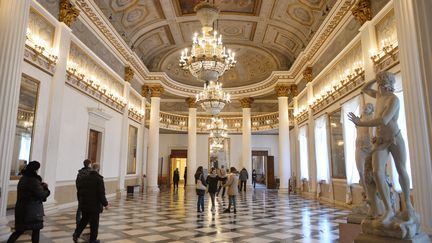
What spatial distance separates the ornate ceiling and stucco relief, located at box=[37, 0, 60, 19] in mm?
2490

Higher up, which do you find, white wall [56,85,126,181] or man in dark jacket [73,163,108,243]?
white wall [56,85,126,181]

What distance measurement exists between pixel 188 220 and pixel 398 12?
5.90 metres

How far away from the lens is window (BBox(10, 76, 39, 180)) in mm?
6105

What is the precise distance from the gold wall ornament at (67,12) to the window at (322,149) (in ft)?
29.4

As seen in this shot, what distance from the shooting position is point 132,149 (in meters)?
14.2

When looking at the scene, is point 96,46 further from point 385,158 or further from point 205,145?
point 205,145

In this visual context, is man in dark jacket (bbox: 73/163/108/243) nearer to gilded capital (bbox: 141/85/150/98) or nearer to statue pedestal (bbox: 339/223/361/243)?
statue pedestal (bbox: 339/223/361/243)

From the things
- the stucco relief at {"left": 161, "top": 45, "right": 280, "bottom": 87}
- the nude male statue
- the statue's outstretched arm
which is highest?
the stucco relief at {"left": 161, "top": 45, "right": 280, "bottom": 87}

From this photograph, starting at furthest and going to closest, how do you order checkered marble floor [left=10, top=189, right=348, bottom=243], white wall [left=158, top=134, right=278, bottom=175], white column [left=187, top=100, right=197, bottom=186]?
white wall [left=158, top=134, right=278, bottom=175], white column [left=187, top=100, right=197, bottom=186], checkered marble floor [left=10, top=189, right=348, bottom=243]

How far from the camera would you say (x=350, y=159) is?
8.56m

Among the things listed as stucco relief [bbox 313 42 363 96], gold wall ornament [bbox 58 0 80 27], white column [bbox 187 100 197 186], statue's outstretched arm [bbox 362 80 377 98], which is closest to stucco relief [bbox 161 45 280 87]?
white column [bbox 187 100 197 186]

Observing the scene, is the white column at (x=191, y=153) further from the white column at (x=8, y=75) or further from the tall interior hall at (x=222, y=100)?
the white column at (x=8, y=75)

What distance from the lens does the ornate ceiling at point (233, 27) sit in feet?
36.6

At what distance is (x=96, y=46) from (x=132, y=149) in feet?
18.5
